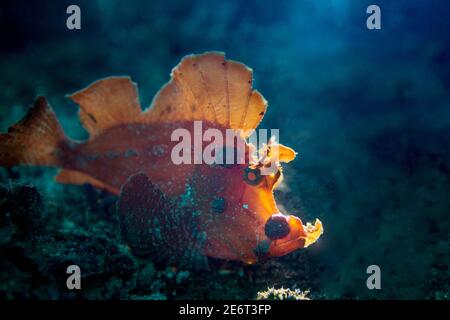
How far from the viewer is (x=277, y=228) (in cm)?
260

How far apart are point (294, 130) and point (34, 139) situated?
10.3 feet

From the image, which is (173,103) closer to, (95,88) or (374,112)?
(95,88)

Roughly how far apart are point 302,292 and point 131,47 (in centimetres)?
497

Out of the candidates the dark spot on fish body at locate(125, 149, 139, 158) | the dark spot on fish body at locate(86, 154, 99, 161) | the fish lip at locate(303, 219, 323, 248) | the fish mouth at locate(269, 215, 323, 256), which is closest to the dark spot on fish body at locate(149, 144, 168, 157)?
the dark spot on fish body at locate(125, 149, 139, 158)

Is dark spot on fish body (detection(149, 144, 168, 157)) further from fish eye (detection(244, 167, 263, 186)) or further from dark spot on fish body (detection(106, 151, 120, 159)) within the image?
fish eye (detection(244, 167, 263, 186))

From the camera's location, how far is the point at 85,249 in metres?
→ 2.51

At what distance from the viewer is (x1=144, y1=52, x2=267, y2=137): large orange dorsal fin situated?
2859 millimetres

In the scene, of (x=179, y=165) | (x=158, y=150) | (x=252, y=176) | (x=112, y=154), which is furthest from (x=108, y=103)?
(x=252, y=176)

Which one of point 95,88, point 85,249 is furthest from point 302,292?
point 95,88

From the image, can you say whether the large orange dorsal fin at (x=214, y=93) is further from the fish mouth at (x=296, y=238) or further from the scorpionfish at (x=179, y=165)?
the fish mouth at (x=296, y=238)

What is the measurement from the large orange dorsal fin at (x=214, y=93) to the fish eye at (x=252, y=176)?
0.51 m

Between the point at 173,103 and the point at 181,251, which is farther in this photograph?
the point at 173,103

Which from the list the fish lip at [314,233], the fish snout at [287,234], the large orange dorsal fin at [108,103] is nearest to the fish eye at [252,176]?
the fish snout at [287,234]

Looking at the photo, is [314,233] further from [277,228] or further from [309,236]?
[277,228]
